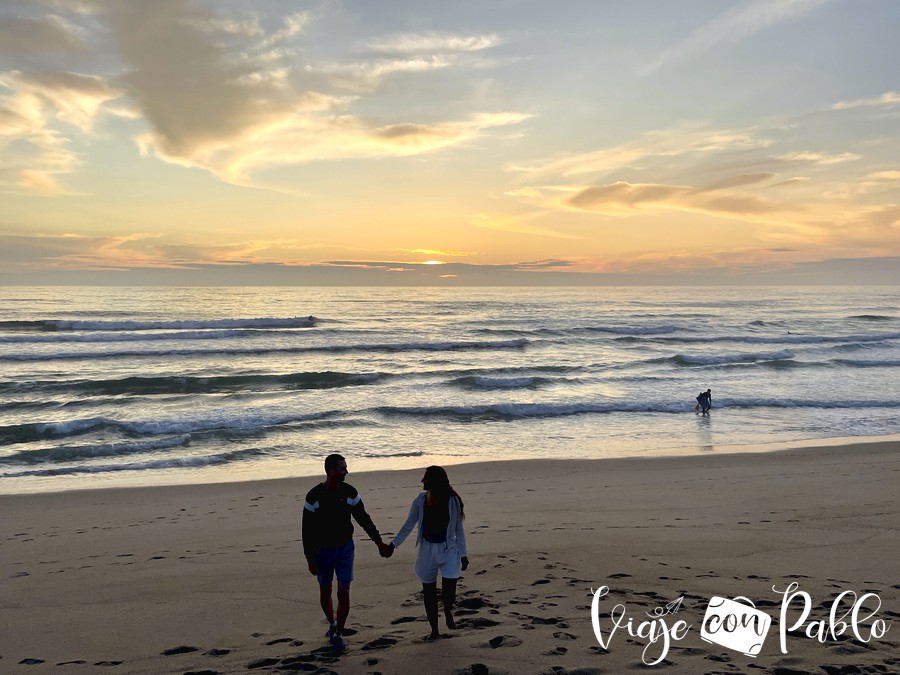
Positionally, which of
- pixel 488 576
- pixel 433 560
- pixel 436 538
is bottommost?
pixel 488 576

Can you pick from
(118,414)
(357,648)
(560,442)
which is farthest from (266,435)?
(357,648)

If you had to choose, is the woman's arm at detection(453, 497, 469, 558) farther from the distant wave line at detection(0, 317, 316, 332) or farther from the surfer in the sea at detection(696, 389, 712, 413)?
the distant wave line at detection(0, 317, 316, 332)

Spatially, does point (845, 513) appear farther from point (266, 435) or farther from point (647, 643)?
point (266, 435)

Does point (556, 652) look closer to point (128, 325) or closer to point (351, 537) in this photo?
point (351, 537)

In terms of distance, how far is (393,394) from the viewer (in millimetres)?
24047

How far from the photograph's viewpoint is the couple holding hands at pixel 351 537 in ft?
16.5

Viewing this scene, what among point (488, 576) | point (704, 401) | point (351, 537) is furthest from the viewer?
point (704, 401)

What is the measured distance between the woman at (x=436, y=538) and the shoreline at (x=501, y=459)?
25.2ft

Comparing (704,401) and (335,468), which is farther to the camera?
(704,401)

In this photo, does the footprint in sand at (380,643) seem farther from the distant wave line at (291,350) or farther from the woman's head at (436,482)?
the distant wave line at (291,350)

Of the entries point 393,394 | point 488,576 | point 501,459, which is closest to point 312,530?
point 488,576

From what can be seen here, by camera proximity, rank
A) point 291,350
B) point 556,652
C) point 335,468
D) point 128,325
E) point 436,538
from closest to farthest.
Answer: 1. point 556,652
2. point 335,468
3. point 436,538
4. point 291,350
5. point 128,325

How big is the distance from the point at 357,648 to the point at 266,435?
12.6 metres

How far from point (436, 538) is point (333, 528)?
809mm
